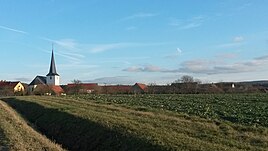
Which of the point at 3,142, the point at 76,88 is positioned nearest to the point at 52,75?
the point at 76,88

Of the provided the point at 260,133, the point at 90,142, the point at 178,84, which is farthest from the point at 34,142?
the point at 178,84

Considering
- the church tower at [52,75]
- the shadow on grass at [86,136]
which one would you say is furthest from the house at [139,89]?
the shadow on grass at [86,136]

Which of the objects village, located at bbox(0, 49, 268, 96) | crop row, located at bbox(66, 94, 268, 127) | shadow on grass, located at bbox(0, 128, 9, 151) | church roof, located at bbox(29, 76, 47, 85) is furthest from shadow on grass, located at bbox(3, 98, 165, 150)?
church roof, located at bbox(29, 76, 47, 85)

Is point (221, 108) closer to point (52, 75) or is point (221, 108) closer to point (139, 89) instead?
point (139, 89)

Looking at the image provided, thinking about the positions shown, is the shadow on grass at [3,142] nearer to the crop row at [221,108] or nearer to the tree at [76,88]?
the crop row at [221,108]

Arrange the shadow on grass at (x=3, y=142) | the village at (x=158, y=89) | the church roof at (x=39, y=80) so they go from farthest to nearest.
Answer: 1. the church roof at (x=39, y=80)
2. the village at (x=158, y=89)
3. the shadow on grass at (x=3, y=142)

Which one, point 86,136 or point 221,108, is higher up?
point 221,108

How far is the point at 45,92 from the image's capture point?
97.8 m

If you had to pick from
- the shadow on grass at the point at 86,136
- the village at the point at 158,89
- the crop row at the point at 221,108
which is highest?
the village at the point at 158,89

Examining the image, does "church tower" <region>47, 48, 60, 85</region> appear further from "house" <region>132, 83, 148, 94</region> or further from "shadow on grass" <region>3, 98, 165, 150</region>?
"shadow on grass" <region>3, 98, 165, 150</region>

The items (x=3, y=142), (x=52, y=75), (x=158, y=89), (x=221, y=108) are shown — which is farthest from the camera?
(x=52, y=75)

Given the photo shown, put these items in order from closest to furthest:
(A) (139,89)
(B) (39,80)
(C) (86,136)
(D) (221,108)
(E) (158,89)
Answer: (C) (86,136) → (D) (221,108) → (E) (158,89) → (A) (139,89) → (B) (39,80)

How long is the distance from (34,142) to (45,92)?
276 feet

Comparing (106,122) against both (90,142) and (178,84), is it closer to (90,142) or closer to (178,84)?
(90,142)
